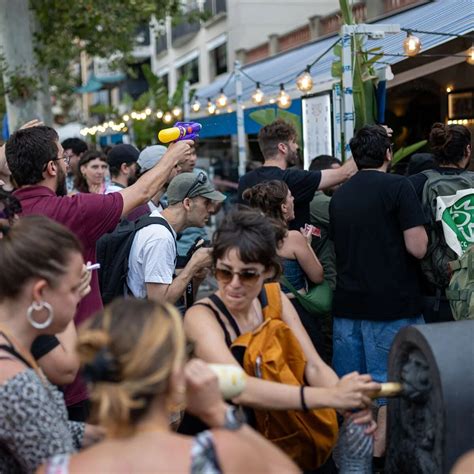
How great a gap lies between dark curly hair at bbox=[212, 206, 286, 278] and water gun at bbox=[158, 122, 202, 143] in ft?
3.89

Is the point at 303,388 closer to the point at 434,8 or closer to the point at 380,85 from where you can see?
the point at 380,85

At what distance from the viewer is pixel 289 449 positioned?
347 cm

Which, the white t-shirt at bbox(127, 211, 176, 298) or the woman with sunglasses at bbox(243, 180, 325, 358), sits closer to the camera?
the white t-shirt at bbox(127, 211, 176, 298)

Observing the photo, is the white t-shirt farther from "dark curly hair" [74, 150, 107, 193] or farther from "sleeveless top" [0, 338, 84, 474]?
"dark curly hair" [74, 150, 107, 193]

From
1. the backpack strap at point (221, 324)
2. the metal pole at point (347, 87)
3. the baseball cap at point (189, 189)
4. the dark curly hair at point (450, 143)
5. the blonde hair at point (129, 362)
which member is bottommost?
the backpack strap at point (221, 324)

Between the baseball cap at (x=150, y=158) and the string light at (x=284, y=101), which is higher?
the string light at (x=284, y=101)

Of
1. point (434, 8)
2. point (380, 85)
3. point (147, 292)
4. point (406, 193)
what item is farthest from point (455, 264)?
point (434, 8)

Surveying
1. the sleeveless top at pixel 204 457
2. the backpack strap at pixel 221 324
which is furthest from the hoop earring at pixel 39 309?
the backpack strap at pixel 221 324

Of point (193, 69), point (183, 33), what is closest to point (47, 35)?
point (193, 69)

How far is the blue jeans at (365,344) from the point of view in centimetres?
528

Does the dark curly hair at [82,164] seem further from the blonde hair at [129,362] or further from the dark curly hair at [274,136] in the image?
the blonde hair at [129,362]

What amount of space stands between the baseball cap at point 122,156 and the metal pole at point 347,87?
69.8 inches

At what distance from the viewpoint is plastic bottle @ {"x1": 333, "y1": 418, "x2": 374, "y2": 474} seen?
10.9 feet

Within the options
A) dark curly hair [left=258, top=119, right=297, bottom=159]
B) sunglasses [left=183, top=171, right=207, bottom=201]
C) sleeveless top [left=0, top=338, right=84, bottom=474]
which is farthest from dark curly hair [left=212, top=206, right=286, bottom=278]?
dark curly hair [left=258, top=119, right=297, bottom=159]
